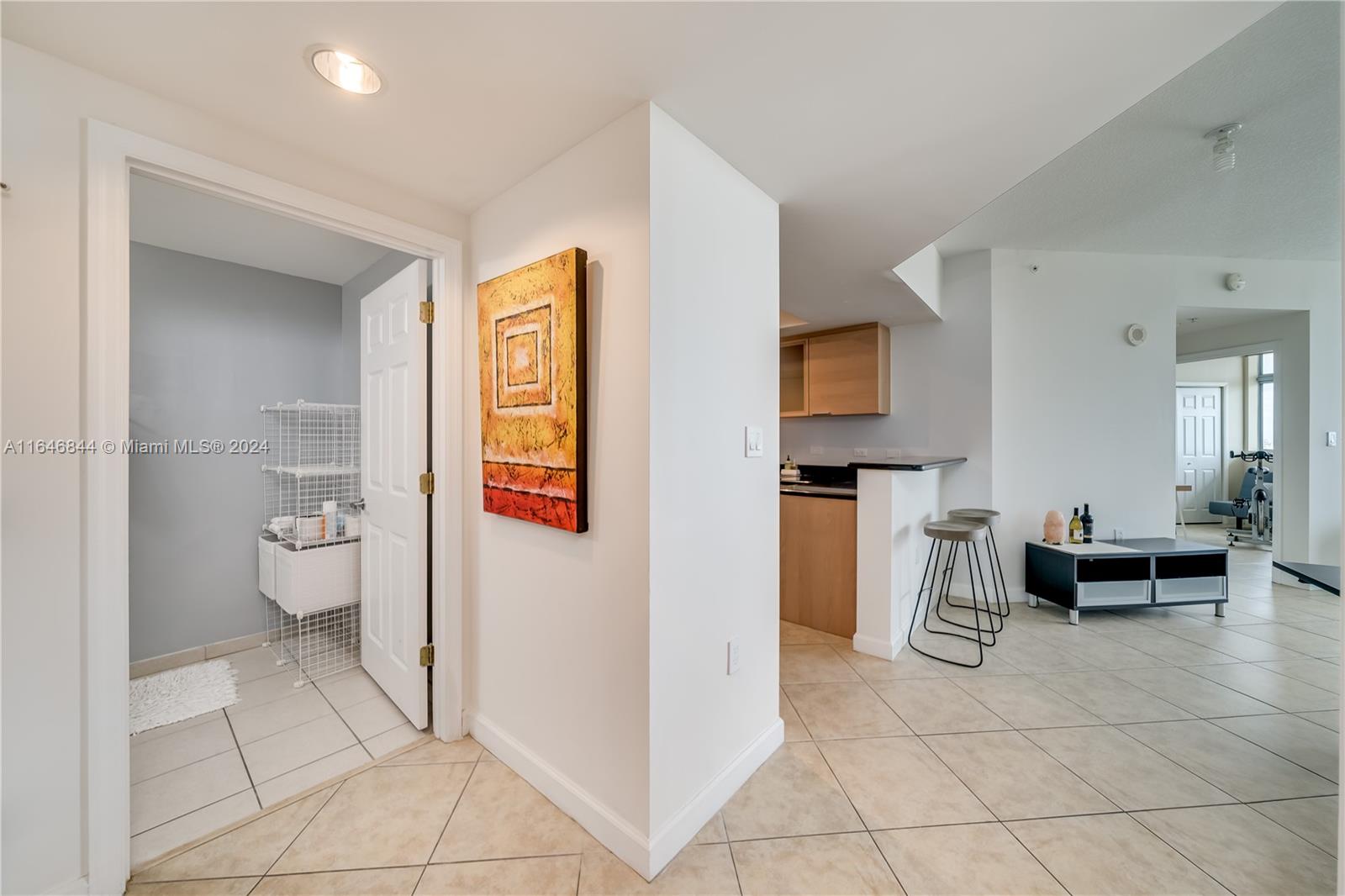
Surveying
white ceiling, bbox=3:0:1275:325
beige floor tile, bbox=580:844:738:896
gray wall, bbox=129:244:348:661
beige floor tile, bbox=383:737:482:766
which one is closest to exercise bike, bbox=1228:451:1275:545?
white ceiling, bbox=3:0:1275:325

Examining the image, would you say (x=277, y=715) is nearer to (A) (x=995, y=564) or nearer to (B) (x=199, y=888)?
(B) (x=199, y=888)

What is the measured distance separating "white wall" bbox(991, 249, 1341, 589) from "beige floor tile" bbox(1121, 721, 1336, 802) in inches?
73.0

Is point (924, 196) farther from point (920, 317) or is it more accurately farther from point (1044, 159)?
point (920, 317)

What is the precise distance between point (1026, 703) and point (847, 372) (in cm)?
277

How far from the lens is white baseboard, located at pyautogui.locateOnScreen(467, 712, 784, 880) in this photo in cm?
147

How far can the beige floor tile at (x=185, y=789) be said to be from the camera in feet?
5.53

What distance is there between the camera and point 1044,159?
1.76 m

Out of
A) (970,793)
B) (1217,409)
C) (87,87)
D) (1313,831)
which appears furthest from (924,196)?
(1217,409)

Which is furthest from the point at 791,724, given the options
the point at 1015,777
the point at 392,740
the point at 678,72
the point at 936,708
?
the point at 678,72

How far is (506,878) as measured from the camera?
4.69 ft

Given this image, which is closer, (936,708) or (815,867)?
(815,867)

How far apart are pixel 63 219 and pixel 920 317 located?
464 cm

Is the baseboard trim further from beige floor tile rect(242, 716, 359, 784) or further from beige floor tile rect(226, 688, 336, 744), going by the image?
beige floor tile rect(226, 688, 336, 744)

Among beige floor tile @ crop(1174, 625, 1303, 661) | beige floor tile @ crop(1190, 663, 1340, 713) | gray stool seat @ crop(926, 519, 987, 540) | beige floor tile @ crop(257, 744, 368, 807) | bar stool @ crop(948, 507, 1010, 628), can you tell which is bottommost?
beige floor tile @ crop(257, 744, 368, 807)
